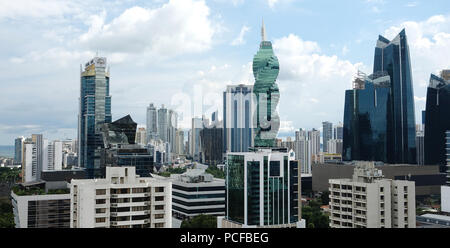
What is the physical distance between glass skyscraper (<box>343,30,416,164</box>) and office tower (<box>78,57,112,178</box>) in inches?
947

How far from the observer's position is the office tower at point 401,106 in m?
42.1

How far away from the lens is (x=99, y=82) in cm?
4216

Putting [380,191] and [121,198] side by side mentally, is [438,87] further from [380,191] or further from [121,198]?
[121,198]

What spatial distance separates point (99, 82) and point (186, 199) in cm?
2444

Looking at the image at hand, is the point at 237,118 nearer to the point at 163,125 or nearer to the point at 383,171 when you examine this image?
the point at 163,125

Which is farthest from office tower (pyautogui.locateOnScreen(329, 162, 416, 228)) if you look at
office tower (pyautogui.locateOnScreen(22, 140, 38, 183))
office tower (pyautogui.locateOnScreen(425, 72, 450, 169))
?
office tower (pyautogui.locateOnScreen(22, 140, 38, 183))

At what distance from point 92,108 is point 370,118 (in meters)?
27.0

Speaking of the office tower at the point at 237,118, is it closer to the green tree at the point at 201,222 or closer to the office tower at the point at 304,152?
the office tower at the point at 304,152

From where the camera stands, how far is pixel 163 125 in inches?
2217

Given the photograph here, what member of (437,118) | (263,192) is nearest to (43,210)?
(263,192)

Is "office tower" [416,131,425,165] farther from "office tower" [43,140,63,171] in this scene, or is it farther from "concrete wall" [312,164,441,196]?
"office tower" [43,140,63,171]

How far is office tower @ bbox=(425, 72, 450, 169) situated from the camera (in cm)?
3997
